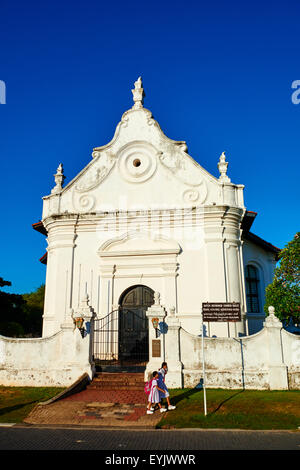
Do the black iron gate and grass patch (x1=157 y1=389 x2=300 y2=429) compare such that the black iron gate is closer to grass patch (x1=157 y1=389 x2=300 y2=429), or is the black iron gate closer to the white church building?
the white church building

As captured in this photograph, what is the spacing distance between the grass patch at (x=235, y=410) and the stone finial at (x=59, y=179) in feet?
39.9

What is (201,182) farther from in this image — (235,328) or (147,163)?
(235,328)

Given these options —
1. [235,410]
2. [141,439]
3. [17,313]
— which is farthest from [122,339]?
[141,439]

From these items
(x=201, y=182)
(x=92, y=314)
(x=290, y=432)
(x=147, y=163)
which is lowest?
(x=290, y=432)

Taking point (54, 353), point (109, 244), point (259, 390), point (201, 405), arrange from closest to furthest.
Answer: point (201, 405) → point (259, 390) → point (54, 353) → point (109, 244)

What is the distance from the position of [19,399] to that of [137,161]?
490 inches

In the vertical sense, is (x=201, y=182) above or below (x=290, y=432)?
above

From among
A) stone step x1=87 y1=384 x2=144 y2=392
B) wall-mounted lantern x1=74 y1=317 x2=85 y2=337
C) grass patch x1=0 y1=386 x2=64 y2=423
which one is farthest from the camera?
wall-mounted lantern x1=74 y1=317 x2=85 y2=337

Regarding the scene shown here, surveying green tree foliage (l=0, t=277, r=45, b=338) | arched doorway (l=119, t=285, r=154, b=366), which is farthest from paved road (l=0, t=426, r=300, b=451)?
green tree foliage (l=0, t=277, r=45, b=338)

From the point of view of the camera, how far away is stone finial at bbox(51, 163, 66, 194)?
2023 cm

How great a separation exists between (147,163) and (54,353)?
34.0 ft

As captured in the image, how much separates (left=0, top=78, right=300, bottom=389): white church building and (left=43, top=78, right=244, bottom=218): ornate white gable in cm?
5

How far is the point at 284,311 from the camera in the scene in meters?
15.6

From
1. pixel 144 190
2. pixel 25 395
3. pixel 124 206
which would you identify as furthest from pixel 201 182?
pixel 25 395
